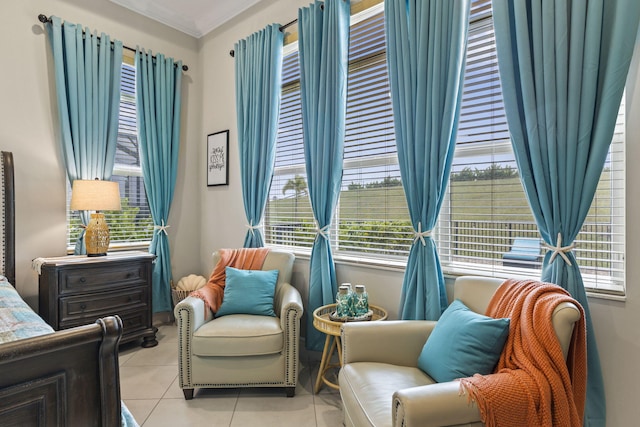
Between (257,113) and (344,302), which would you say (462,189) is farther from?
(257,113)

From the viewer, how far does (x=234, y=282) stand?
260 cm

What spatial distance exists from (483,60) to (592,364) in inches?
64.5

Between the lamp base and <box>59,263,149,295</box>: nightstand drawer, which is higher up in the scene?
the lamp base

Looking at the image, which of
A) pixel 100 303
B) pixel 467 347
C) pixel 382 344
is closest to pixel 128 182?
pixel 100 303

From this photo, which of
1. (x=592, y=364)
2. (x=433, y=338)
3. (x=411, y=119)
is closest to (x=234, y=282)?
(x=433, y=338)

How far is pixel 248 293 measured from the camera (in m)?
2.55

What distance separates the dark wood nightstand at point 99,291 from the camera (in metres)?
2.59

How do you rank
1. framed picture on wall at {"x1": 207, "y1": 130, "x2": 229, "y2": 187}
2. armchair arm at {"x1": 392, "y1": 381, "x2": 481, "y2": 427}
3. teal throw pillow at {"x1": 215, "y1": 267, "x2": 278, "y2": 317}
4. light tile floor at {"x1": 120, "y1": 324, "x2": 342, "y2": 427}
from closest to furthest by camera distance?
armchair arm at {"x1": 392, "y1": 381, "x2": 481, "y2": 427} → light tile floor at {"x1": 120, "y1": 324, "x2": 342, "y2": 427} → teal throw pillow at {"x1": 215, "y1": 267, "x2": 278, "y2": 317} → framed picture on wall at {"x1": 207, "y1": 130, "x2": 229, "y2": 187}

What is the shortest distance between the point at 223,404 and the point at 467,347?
1.51m

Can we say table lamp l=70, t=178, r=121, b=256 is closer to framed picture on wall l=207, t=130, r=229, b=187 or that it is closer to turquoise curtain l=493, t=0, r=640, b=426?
framed picture on wall l=207, t=130, r=229, b=187

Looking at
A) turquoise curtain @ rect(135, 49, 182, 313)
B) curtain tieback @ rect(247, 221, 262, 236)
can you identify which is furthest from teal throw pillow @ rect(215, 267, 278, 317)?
turquoise curtain @ rect(135, 49, 182, 313)

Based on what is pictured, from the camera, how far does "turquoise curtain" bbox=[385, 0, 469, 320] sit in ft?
6.66

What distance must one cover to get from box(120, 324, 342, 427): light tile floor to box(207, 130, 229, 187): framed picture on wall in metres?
1.82

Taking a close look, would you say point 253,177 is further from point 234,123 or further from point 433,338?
point 433,338
